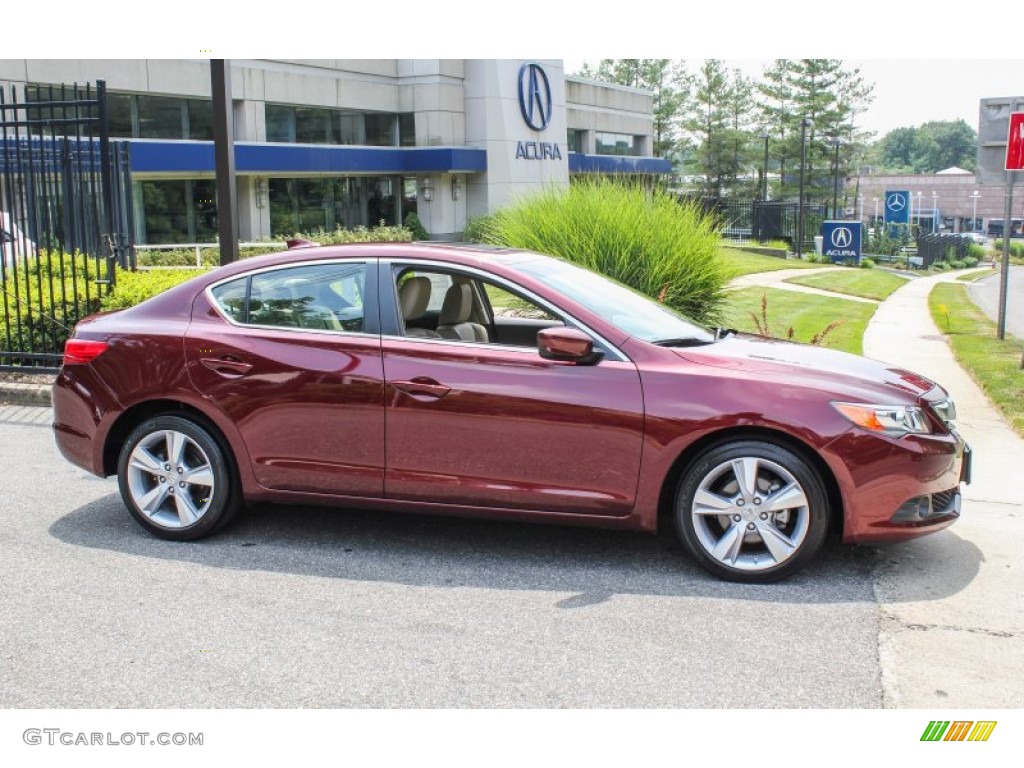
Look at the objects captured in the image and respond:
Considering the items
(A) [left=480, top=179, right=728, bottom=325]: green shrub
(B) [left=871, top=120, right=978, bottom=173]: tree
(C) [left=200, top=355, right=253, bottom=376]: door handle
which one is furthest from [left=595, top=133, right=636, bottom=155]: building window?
(B) [left=871, top=120, right=978, bottom=173]: tree

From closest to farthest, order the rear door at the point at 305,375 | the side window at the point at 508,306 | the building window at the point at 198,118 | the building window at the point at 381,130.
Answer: the rear door at the point at 305,375 → the side window at the point at 508,306 → the building window at the point at 198,118 → the building window at the point at 381,130

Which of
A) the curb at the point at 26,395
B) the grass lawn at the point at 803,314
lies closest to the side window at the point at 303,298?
the curb at the point at 26,395

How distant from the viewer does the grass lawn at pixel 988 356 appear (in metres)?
9.74

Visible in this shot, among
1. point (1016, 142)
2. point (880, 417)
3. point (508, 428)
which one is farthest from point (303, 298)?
point (1016, 142)

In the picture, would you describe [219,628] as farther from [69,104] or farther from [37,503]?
[69,104]

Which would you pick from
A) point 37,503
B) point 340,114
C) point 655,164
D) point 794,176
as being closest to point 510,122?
point 340,114

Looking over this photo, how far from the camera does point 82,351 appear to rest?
236 inches

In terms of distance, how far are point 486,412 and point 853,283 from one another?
77.9 feet

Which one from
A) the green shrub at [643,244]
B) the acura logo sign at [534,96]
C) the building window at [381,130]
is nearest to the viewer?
the green shrub at [643,244]

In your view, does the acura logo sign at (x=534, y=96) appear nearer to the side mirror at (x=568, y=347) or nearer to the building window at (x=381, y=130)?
the building window at (x=381, y=130)

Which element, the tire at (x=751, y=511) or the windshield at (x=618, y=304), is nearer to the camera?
the tire at (x=751, y=511)

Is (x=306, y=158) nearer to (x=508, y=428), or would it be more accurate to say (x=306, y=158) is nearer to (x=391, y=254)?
(x=391, y=254)

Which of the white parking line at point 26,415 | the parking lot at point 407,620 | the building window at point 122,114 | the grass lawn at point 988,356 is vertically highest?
the building window at point 122,114

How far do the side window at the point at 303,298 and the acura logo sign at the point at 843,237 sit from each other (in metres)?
39.0
